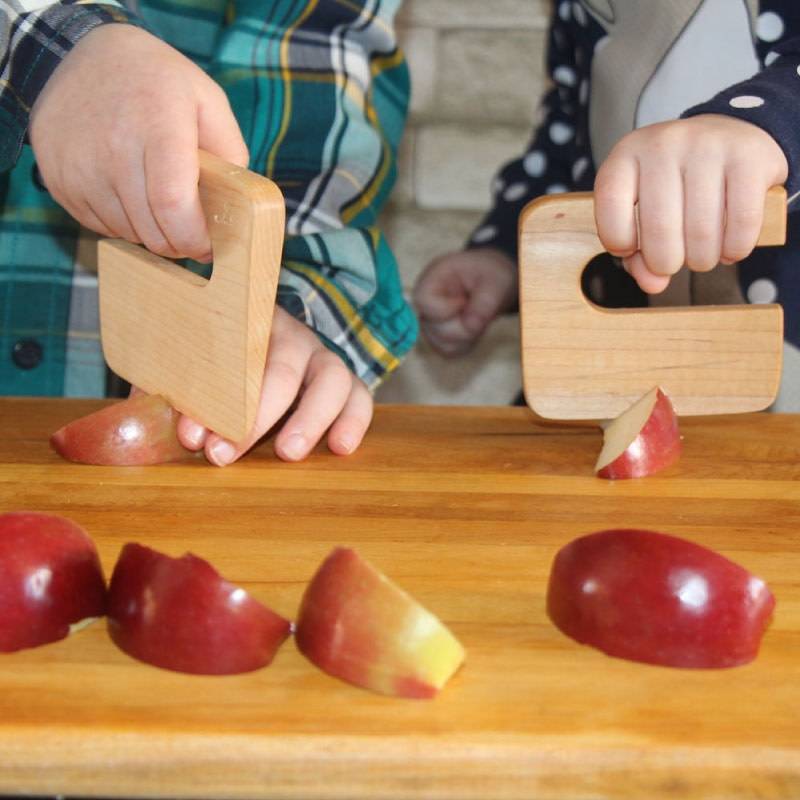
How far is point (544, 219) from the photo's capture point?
83 cm

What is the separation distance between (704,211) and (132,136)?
0.35 metres

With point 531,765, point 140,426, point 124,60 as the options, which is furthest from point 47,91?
point 531,765

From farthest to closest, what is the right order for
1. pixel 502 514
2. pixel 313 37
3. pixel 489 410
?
pixel 313 37 < pixel 489 410 < pixel 502 514

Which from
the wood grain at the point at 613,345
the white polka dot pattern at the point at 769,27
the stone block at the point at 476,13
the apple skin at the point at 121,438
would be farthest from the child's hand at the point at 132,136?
the stone block at the point at 476,13

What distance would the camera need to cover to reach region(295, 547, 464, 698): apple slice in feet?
1.68

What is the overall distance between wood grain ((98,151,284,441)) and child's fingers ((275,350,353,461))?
0.06 meters

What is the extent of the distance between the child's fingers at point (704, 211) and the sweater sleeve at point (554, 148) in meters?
0.53

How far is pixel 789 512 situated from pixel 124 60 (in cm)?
49

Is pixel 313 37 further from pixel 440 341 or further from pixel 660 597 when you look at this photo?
pixel 660 597

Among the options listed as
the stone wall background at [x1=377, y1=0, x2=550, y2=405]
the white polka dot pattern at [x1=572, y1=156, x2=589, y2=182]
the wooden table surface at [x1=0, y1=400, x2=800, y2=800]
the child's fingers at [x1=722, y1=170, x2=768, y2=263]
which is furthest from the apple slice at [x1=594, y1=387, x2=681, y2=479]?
the stone wall background at [x1=377, y1=0, x2=550, y2=405]

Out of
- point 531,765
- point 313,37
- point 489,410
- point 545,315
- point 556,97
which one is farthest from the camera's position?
point 556,97

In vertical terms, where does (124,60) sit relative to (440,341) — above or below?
above

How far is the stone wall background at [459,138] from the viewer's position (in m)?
1.69

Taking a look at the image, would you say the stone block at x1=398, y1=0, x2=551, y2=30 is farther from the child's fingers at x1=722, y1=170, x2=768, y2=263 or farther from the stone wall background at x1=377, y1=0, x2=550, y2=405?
the child's fingers at x1=722, y1=170, x2=768, y2=263
